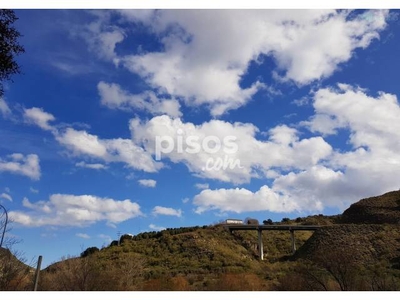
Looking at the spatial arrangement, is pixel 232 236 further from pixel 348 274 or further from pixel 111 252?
pixel 348 274

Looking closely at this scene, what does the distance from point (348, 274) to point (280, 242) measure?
5397 cm

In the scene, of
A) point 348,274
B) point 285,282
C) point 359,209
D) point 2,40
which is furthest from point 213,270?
point 359,209

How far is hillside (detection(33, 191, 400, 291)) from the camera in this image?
33.3 m

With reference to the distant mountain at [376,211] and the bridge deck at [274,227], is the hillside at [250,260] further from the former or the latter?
the bridge deck at [274,227]

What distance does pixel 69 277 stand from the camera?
33.9 metres

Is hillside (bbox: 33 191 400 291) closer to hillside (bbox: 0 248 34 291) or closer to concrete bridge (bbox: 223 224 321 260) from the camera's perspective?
concrete bridge (bbox: 223 224 321 260)

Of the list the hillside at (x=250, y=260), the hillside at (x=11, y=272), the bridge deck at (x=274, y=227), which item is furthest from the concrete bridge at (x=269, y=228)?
the hillside at (x=11, y=272)

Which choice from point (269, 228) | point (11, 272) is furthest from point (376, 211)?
point (11, 272)

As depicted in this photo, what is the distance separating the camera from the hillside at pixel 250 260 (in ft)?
109

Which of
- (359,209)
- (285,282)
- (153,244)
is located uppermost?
(359,209)

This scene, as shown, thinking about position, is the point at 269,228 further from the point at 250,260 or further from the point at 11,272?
the point at 11,272

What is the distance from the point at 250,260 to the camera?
222 feet

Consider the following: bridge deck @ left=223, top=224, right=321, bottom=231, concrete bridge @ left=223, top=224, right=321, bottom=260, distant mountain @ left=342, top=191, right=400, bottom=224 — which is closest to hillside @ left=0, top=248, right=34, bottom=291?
concrete bridge @ left=223, top=224, right=321, bottom=260

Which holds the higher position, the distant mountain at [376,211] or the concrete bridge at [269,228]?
the distant mountain at [376,211]
